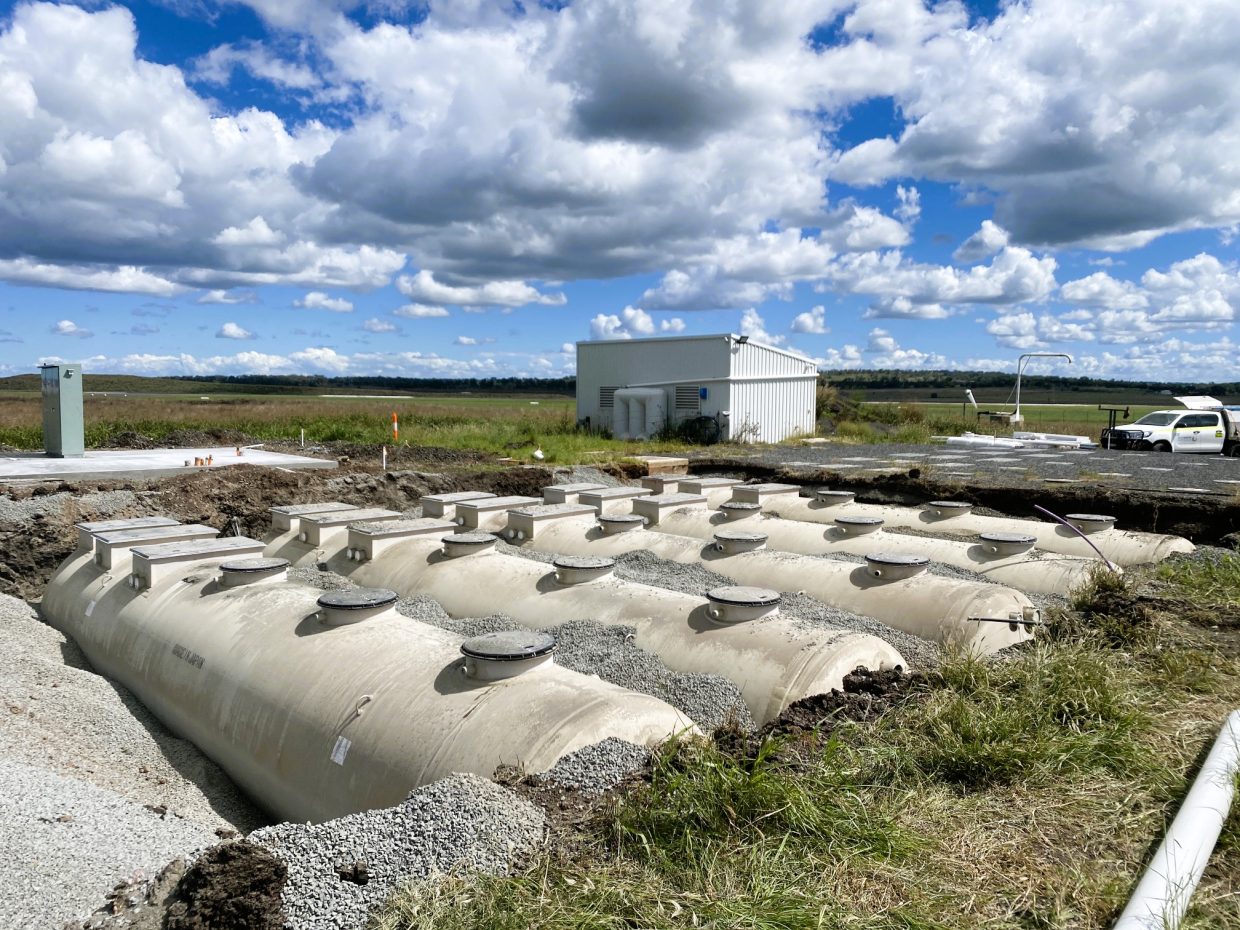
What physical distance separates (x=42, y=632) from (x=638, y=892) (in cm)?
847

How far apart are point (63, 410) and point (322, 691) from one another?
15.2 metres

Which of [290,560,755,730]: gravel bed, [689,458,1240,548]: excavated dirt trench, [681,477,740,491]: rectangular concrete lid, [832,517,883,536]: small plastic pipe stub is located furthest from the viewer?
[681,477,740,491]: rectangular concrete lid

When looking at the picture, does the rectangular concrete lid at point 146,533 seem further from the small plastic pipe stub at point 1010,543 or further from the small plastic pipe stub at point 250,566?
the small plastic pipe stub at point 1010,543

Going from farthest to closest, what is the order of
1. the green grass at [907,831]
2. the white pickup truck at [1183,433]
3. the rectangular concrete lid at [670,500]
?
the white pickup truck at [1183,433] → the rectangular concrete lid at [670,500] → the green grass at [907,831]

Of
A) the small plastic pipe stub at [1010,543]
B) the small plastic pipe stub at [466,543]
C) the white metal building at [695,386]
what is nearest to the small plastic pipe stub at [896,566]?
the small plastic pipe stub at [1010,543]

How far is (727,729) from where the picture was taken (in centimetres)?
456

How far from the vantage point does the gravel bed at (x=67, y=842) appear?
3.63 meters

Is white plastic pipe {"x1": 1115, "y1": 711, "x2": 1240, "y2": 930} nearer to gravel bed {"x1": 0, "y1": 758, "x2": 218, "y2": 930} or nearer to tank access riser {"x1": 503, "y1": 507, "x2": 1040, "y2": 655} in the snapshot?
tank access riser {"x1": 503, "y1": 507, "x2": 1040, "y2": 655}

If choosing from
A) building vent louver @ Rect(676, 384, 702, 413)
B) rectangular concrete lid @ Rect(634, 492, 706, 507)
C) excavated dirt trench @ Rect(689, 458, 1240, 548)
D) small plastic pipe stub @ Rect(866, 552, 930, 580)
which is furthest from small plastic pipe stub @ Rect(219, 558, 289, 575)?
building vent louver @ Rect(676, 384, 702, 413)

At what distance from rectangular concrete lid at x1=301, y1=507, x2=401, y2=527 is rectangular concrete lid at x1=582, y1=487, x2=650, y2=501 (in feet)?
9.24

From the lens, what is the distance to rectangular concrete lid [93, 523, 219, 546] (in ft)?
29.4

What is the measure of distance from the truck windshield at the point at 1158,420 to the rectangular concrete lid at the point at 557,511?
23.5 meters

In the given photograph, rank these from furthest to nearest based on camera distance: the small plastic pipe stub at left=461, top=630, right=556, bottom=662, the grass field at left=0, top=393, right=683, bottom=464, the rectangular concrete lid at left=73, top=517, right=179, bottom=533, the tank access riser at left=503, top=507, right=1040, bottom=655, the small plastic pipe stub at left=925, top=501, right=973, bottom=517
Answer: the grass field at left=0, top=393, right=683, bottom=464 → the small plastic pipe stub at left=925, top=501, right=973, bottom=517 → the rectangular concrete lid at left=73, top=517, right=179, bottom=533 → the tank access riser at left=503, top=507, right=1040, bottom=655 → the small plastic pipe stub at left=461, top=630, right=556, bottom=662

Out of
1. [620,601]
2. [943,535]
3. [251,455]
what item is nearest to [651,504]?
[943,535]
